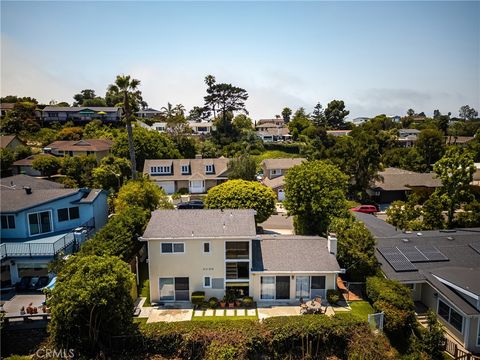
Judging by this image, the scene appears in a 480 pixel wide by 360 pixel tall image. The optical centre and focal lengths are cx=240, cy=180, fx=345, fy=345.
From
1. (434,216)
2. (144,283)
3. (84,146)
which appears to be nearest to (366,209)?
(434,216)

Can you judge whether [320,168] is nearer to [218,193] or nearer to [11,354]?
A: [218,193]

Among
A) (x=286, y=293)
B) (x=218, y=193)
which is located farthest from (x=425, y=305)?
(x=218, y=193)

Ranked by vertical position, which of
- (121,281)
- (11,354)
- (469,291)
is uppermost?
(121,281)

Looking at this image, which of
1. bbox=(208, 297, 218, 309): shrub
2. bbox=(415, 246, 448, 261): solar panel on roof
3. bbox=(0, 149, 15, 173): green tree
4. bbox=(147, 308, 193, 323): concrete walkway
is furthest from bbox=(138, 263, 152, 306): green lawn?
bbox=(0, 149, 15, 173): green tree

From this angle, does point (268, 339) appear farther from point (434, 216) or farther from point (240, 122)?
point (240, 122)

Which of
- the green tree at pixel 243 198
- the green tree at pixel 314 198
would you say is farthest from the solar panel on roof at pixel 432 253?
the green tree at pixel 243 198

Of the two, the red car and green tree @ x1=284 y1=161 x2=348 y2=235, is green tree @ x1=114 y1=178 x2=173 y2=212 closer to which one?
green tree @ x1=284 y1=161 x2=348 y2=235
